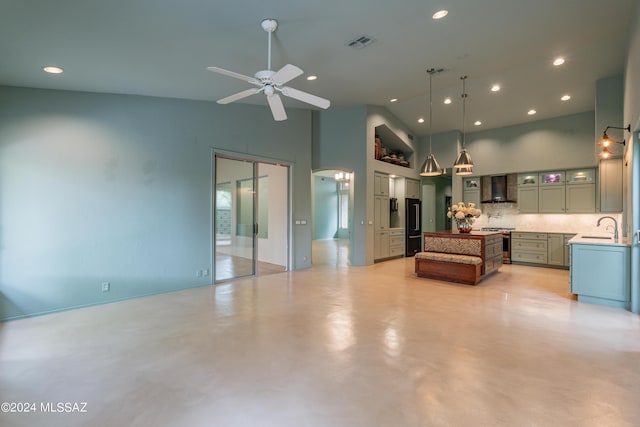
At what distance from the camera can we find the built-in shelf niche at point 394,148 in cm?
827

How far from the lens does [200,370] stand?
2578 millimetres

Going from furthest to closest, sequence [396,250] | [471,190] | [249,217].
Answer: [396,250] < [471,190] < [249,217]

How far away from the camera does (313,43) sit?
4.05 meters

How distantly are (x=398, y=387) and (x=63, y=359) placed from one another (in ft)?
9.92

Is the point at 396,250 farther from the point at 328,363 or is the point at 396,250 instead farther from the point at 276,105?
the point at 328,363

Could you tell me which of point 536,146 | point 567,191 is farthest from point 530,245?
point 536,146

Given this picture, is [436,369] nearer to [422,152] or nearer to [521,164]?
[521,164]

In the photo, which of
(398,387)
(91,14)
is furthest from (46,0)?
(398,387)

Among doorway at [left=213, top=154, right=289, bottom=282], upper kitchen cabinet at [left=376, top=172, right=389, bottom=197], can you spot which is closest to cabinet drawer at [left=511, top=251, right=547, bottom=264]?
upper kitchen cabinet at [left=376, top=172, right=389, bottom=197]

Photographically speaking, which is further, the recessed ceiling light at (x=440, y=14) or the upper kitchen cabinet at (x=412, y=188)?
the upper kitchen cabinet at (x=412, y=188)

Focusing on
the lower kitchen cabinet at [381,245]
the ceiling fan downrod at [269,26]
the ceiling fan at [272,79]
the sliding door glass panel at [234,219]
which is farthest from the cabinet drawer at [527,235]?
the ceiling fan downrod at [269,26]

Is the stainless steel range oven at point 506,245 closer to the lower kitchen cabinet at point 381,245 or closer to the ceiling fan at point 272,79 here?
the lower kitchen cabinet at point 381,245

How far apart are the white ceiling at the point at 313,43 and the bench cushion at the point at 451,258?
11.3 ft

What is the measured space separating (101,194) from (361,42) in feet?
14.4
